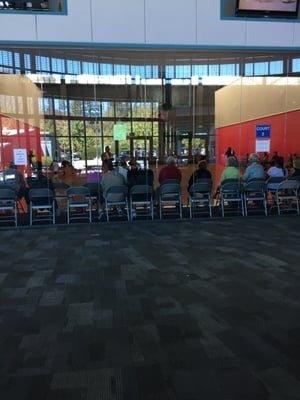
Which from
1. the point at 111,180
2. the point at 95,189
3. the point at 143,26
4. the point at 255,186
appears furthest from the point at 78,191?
the point at 255,186

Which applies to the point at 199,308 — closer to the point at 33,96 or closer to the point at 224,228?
the point at 224,228

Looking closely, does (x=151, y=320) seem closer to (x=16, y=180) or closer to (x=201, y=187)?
(x=201, y=187)

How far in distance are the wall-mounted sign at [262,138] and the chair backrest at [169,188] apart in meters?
2.92

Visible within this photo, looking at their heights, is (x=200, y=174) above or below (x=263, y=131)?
below

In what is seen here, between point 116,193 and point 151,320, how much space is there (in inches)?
195

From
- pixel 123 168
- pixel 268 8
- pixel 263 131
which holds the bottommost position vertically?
pixel 123 168

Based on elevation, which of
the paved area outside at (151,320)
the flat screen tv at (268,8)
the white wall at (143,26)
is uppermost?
the flat screen tv at (268,8)


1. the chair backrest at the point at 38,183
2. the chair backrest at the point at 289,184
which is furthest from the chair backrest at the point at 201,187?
the chair backrest at the point at 38,183

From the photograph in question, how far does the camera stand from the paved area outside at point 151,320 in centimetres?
268

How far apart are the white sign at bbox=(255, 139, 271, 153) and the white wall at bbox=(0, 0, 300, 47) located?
2.44 meters

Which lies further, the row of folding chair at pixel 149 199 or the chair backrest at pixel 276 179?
the chair backrest at pixel 276 179

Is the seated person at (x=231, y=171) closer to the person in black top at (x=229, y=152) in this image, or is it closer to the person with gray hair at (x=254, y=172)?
the person with gray hair at (x=254, y=172)

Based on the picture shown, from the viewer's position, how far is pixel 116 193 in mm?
8367

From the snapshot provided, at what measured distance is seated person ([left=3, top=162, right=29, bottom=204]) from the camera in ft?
29.0
